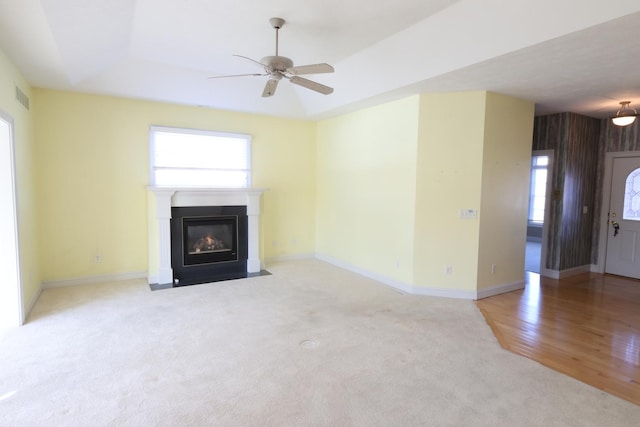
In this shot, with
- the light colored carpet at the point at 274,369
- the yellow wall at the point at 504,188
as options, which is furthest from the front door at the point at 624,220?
the light colored carpet at the point at 274,369

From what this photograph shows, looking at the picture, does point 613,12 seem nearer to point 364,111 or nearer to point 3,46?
point 364,111

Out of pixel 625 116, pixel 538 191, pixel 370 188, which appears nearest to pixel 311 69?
pixel 370 188

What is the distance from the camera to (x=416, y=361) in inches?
115

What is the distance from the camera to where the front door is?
5.73m

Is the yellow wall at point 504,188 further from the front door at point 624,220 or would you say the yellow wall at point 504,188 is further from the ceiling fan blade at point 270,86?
the ceiling fan blade at point 270,86

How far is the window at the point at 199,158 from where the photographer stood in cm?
538

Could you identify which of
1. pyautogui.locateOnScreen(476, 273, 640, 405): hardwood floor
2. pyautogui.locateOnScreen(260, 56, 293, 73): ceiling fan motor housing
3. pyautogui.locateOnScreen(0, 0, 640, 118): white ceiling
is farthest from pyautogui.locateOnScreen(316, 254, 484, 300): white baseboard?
pyautogui.locateOnScreen(260, 56, 293, 73): ceiling fan motor housing

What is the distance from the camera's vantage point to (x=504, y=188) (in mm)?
4695

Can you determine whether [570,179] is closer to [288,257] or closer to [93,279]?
[288,257]

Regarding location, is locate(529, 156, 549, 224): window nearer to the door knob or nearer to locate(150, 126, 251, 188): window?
the door knob

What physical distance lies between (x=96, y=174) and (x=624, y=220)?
8366mm

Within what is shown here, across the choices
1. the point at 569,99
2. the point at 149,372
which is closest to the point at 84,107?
the point at 149,372

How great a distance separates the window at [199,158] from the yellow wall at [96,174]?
0.44 feet

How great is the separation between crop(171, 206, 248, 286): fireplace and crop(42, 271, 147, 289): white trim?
0.64 m
